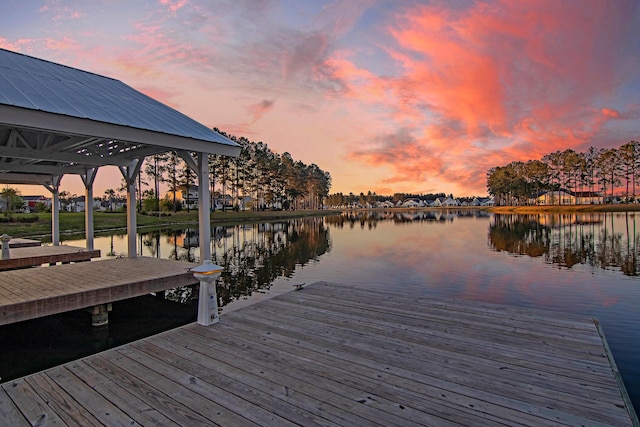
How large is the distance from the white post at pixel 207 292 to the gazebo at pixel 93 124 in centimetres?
243

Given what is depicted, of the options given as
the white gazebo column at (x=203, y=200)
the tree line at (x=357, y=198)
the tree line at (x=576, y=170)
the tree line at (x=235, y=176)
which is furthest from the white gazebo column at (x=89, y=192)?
the tree line at (x=357, y=198)

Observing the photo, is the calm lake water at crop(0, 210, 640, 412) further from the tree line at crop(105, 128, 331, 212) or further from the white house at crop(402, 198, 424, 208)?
the white house at crop(402, 198, 424, 208)

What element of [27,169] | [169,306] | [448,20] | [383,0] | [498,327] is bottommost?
[169,306]

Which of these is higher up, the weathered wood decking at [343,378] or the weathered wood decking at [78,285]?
the weathered wood decking at [78,285]

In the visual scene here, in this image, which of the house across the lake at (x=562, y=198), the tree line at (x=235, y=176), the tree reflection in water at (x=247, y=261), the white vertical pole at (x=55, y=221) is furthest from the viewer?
the house across the lake at (x=562, y=198)

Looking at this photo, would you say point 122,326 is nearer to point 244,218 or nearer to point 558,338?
point 558,338

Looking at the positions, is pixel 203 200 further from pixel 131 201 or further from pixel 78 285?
pixel 131 201

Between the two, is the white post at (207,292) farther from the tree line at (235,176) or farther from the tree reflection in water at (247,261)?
the tree line at (235,176)

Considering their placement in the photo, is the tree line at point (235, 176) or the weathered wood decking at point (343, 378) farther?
the tree line at point (235, 176)

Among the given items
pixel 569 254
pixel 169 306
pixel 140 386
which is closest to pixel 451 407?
pixel 140 386

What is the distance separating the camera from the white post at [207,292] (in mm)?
4902

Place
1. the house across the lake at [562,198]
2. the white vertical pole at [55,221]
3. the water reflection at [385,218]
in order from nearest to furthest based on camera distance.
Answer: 1. the white vertical pole at [55,221]
2. the water reflection at [385,218]
3. the house across the lake at [562,198]

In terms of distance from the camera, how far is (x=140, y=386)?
3.28 meters

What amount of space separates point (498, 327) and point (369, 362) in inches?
95.0
